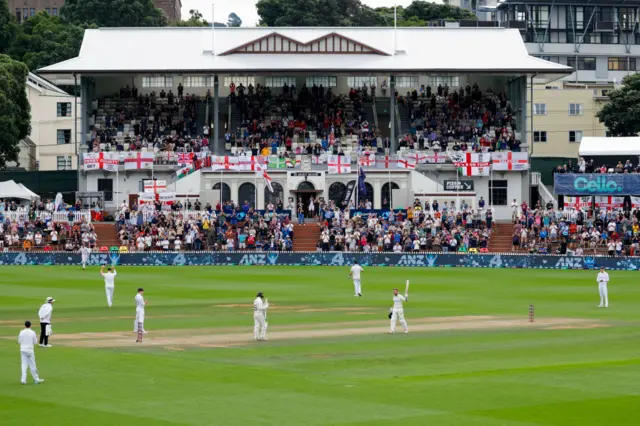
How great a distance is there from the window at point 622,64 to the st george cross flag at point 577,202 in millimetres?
62258

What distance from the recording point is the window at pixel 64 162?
109000mm

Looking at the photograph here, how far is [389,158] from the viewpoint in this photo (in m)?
83.1

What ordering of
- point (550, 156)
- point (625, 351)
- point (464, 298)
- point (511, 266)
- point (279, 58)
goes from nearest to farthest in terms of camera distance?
point (625, 351) → point (464, 298) → point (511, 266) → point (279, 58) → point (550, 156)

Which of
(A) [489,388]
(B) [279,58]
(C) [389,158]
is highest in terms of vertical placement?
(B) [279,58]

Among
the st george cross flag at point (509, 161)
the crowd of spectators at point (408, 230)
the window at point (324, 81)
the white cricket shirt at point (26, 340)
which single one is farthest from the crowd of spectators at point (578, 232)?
the white cricket shirt at point (26, 340)

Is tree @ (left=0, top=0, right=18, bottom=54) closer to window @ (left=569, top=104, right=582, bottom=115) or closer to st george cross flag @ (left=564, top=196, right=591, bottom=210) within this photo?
window @ (left=569, top=104, right=582, bottom=115)

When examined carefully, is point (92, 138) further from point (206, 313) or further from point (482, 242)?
point (206, 313)

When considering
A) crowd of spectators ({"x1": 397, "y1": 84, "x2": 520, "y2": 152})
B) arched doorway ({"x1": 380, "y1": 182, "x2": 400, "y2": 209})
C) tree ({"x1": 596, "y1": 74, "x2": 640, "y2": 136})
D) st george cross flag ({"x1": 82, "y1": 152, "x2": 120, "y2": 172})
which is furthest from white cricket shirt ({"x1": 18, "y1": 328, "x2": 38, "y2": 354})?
tree ({"x1": 596, "y1": 74, "x2": 640, "y2": 136})

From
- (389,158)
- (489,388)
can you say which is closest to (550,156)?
(389,158)

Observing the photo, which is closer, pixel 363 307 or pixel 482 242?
pixel 363 307

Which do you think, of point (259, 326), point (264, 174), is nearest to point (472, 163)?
point (264, 174)

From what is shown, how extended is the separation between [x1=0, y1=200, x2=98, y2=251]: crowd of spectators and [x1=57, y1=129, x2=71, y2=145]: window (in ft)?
106

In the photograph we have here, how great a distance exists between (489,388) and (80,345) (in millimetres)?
13322

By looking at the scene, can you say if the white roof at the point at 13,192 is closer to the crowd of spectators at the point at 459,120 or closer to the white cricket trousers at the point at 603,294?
the crowd of spectators at the point at 459,120
